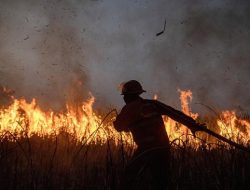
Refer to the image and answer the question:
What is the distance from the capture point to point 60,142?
48.1 feet

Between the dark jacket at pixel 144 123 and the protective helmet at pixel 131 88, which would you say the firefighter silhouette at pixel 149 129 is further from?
the protective helmet at pixel 131 88

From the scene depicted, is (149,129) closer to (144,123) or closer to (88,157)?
(144,123)

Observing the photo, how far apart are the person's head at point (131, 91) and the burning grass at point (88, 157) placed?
716 millimetres

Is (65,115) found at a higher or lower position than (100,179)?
higher

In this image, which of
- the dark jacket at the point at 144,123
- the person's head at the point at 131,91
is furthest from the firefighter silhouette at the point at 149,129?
the person's head at the point at 131,91

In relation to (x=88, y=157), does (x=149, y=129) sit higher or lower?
lower

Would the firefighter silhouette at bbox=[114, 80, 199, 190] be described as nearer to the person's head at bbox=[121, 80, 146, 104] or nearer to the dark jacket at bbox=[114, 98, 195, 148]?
the dark jacket at bbox=[114, 98, 195, 148]

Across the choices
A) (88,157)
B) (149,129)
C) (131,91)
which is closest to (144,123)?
(149,129)

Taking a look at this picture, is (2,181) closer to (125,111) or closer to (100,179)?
(100,179)

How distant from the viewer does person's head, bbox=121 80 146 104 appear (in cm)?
667

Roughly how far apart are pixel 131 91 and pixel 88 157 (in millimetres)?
5230

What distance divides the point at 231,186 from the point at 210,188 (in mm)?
1237

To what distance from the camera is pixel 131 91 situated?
262 inches

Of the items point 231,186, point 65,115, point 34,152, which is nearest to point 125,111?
point 231,186
